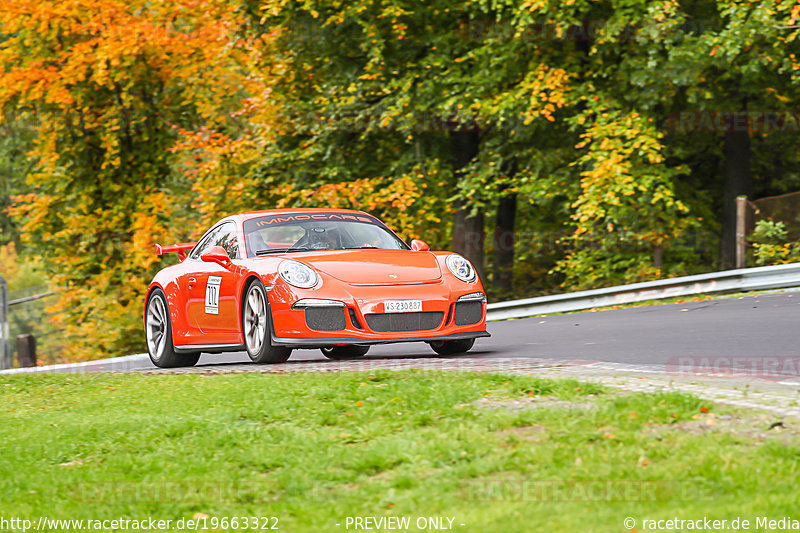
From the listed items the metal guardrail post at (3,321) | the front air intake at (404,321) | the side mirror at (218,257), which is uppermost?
the side mirror at (218,257)

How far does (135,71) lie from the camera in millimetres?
26844

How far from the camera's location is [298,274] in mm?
9953

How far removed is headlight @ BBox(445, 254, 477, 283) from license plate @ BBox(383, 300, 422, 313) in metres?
0.63

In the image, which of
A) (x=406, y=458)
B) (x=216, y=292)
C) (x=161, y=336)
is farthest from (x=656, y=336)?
(x=406, y=458)

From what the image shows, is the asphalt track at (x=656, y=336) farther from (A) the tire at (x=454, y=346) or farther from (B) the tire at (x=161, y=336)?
(B) the tire at (x=161, y=336)

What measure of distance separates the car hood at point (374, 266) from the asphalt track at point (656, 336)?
39.9 inches

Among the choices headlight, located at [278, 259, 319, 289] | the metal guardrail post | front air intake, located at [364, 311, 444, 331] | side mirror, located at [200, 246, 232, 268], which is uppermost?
side mirror, located at [200, 246, 232, 268]

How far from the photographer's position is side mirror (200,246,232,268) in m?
10.9

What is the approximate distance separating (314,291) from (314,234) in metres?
1.45

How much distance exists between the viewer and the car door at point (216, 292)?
35.6 feet

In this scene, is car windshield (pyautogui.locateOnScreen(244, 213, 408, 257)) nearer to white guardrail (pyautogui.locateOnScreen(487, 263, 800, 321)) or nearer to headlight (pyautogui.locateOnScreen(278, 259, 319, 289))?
headlight (pyautogui.locateOnScreen(278, 259, 319, 289))

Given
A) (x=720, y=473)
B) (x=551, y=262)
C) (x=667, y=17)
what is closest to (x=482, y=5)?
(x=667, y=17)

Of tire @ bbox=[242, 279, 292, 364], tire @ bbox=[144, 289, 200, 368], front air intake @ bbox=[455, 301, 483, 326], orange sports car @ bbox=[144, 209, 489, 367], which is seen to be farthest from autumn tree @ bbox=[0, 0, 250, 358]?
front air intake @ bbox=[455, 301, 483, 326]

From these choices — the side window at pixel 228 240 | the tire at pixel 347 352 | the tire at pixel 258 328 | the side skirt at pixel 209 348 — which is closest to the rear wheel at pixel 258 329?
the tire at pixel 258 328
